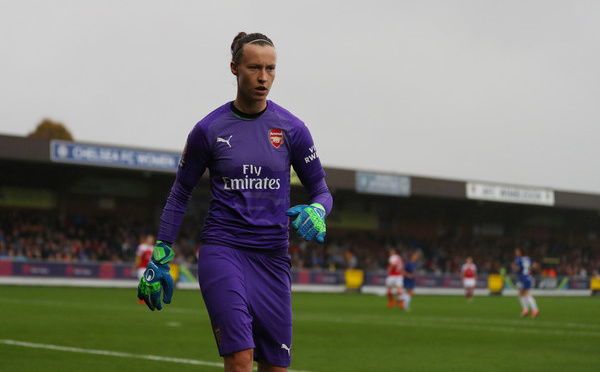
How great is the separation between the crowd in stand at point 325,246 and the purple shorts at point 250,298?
114ft

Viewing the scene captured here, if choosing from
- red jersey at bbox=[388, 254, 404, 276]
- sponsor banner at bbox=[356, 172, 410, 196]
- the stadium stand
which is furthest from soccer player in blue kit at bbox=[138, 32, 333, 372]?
sponsor banner at bbox=[356, 172, 410, 196]

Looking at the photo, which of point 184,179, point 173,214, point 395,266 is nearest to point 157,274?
point 173,214

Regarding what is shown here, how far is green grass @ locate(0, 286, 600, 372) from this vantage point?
11.5 m

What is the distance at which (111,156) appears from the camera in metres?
41.0

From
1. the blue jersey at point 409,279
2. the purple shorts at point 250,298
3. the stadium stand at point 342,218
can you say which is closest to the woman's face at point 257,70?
the purple shorts at point 250,298

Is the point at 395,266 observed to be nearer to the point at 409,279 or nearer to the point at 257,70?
the point at 409,279

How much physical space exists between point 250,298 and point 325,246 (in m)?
48.4

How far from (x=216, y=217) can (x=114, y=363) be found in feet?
20.1

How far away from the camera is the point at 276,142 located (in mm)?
5465

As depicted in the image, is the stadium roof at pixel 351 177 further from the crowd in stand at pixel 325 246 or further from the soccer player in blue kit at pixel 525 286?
the soccer player in blue kit at pixel 525 286

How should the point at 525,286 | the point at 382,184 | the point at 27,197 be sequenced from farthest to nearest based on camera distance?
the point at 382,184 < the point at 27,197 < the point at 525,286

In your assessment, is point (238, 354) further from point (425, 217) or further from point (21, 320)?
point (425, 217)

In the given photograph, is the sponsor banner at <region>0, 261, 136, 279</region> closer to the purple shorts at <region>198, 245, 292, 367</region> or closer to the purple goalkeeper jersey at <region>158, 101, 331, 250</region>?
the purple goalkeeper jersey at <region>158, 101, 331, 250</region>

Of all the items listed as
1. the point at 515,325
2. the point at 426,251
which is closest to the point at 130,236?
the point at 426,251
